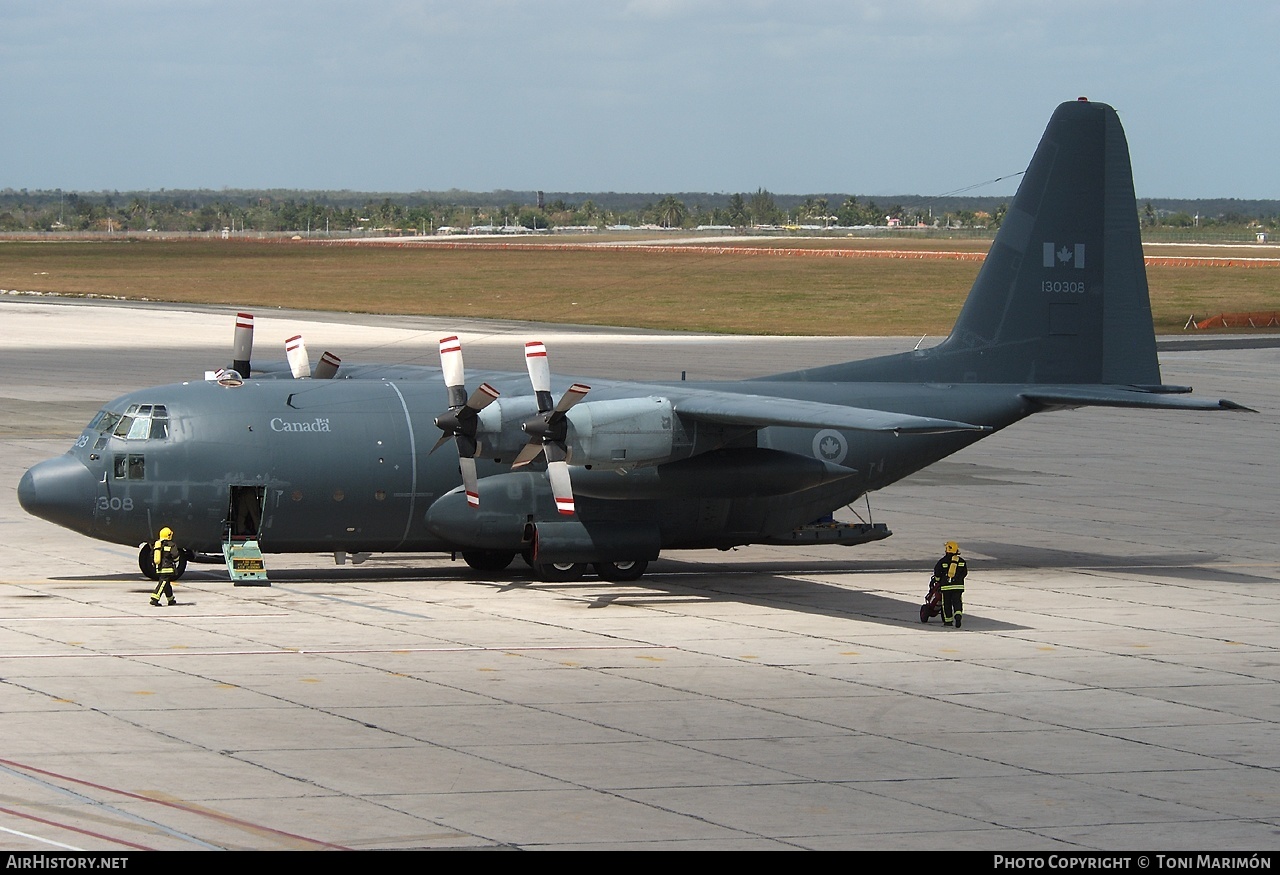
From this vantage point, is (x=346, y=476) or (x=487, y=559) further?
(x=487, y=559)

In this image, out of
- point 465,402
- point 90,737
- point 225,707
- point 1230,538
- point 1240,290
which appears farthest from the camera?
point 1240,290

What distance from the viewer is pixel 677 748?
61.1 ft

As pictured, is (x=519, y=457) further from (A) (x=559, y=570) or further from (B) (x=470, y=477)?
(A) (x=559, y=570)

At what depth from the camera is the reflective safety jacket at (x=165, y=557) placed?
26391mm

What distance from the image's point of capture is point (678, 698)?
21.1m

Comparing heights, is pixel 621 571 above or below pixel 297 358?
below

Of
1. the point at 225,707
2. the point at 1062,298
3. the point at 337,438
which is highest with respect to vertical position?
the point at 1062,298

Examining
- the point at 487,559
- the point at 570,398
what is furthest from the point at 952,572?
the point at 487,559

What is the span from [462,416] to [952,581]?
8182 mm

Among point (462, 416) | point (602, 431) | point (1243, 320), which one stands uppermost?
point (1243, 320)

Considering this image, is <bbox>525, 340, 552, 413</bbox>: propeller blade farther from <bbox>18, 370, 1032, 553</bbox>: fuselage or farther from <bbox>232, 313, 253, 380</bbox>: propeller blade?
<bbox>232, 313, 253, 380</bbox>: propeller blade
